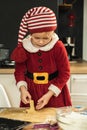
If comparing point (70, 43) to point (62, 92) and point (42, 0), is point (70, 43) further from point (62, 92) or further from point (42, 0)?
point (62, 92)

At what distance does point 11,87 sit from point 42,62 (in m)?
0.89

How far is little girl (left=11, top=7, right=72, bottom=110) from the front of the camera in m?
1.39

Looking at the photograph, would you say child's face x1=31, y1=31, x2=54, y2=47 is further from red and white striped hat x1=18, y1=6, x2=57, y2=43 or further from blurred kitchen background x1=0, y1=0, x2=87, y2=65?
blurred kitchen background x1=0, y1=0, x2=87, y2=65

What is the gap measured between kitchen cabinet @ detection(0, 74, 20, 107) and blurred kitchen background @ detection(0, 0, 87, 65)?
181mm

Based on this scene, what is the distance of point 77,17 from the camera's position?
3.17 meters

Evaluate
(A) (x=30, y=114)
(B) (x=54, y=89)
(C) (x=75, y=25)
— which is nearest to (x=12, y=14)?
(C) (x=75, y=25)

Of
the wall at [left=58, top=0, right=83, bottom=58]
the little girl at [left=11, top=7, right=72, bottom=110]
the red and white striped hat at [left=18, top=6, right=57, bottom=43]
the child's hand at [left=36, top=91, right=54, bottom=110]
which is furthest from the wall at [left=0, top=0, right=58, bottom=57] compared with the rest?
the child's hand at [left=36, top=91, right=54, bottom=110]

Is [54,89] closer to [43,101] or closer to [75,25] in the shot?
[43,101]

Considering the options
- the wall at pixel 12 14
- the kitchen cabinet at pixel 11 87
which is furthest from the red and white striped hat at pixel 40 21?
the wall at pixel 12 14

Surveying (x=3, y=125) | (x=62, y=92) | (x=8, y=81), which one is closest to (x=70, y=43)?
(x=8, y=81)

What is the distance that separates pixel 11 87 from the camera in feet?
7.59

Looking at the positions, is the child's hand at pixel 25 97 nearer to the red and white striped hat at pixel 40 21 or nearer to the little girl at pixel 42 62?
the little girl at pixel 42 62

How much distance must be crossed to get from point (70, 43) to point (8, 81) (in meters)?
1.02

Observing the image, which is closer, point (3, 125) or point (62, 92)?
point (3, 125)
